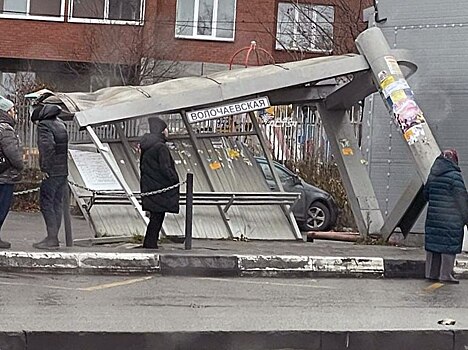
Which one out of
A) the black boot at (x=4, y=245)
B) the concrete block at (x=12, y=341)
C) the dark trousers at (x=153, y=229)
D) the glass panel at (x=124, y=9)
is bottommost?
the concrete block at (x=12, y=341)

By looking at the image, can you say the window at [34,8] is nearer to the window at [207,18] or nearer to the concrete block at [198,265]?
the window at [207,18]

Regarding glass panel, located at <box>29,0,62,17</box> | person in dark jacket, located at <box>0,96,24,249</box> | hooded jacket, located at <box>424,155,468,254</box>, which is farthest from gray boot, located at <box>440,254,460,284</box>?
glass panel, located at <box>29,0,62,17</box>

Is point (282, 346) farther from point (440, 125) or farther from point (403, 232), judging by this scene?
point (440, 125)

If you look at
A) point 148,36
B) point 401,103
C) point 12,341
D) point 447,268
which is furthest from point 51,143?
point 148,36

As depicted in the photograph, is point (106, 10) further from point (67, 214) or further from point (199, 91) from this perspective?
point (67, 214)

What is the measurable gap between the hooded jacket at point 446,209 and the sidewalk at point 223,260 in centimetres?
106

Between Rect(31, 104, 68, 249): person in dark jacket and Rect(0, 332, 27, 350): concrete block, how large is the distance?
15.2 feet

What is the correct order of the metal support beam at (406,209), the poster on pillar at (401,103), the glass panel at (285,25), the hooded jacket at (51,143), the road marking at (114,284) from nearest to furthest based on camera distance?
the road marking at (114,284) < the hooded jacket at (51,143) < the poster on pillar at (401,103) < the metal support beam at (406,209) < the glass panel at (285,25)

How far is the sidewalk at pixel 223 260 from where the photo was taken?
39.8ft

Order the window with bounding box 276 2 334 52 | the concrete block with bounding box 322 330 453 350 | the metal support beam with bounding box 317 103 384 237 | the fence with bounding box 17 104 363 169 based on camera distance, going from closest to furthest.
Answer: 1. the concrete block with bounding box 322 330 453 350
2. the metal support beam with bounding box 317 103 384 237
3. the fence with bounding box 17 104 363 169
4. the window with bounding box 276 2 334 52

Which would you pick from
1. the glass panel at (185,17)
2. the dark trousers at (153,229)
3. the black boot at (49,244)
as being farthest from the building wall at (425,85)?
the glass panel at (185,17)

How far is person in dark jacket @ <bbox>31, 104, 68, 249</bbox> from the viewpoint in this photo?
41.3ft

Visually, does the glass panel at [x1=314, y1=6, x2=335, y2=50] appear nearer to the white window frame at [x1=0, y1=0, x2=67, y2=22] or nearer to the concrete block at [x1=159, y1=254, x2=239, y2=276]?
the white window frame at [x1=0, y1=0, x2=67, y2=22]

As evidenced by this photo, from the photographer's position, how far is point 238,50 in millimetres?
32188
